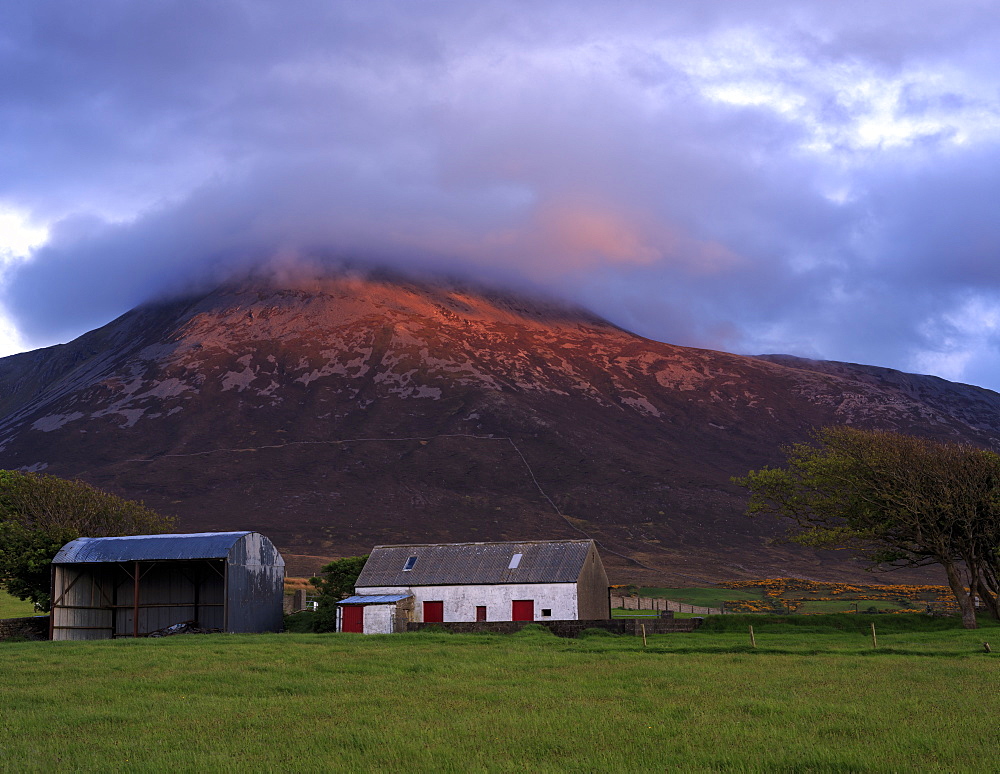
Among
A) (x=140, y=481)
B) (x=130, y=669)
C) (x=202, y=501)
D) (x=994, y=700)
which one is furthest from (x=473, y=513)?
(x=994, y=700)

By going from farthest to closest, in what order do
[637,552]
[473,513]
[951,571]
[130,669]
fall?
[473,513], [637,552], [951,571], [130,669]

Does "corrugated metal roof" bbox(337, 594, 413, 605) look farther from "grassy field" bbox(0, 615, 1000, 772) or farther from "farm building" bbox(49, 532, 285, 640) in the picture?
Answer: "grassy field" bbox(0, 615, 1000, 772)

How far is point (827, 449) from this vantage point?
52.4 metres

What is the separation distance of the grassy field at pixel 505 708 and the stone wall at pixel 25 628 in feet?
45.5

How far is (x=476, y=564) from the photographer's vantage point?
55906 millimetres

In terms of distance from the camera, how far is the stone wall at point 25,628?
4631 cm

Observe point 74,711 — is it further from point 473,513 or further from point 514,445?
point 514,445

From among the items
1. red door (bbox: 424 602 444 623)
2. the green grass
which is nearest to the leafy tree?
red door (bbox: 424 602 444 623)

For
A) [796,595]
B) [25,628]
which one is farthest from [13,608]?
[796,595]

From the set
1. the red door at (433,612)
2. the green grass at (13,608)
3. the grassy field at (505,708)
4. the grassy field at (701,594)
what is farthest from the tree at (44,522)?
the grassy field at (701,594)

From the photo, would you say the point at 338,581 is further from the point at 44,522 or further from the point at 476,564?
the point at 44,522

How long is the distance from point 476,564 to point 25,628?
24.4 m

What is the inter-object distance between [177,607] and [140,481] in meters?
114

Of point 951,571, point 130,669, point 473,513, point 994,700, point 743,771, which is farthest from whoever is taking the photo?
point 473,513
